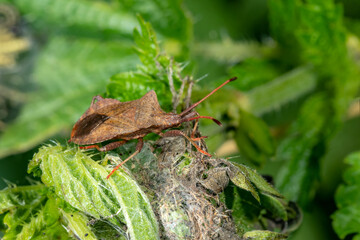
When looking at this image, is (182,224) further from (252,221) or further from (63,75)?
(63,75)

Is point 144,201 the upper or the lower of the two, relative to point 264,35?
upper

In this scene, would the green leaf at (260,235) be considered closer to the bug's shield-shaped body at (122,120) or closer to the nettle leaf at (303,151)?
the bug's shield-shaped body at (122,120)

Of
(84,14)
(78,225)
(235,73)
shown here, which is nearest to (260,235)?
(78,225)

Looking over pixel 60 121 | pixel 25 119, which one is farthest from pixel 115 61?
pixel 25 119

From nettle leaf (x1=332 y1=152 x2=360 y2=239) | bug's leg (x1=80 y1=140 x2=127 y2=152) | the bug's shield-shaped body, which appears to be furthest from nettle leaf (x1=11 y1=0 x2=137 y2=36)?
nettle leaf (x1=332 y1=152 x2=360 y2=239)

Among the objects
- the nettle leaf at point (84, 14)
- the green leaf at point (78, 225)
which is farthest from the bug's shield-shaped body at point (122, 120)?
the nettle leaf at point (84, 14)
